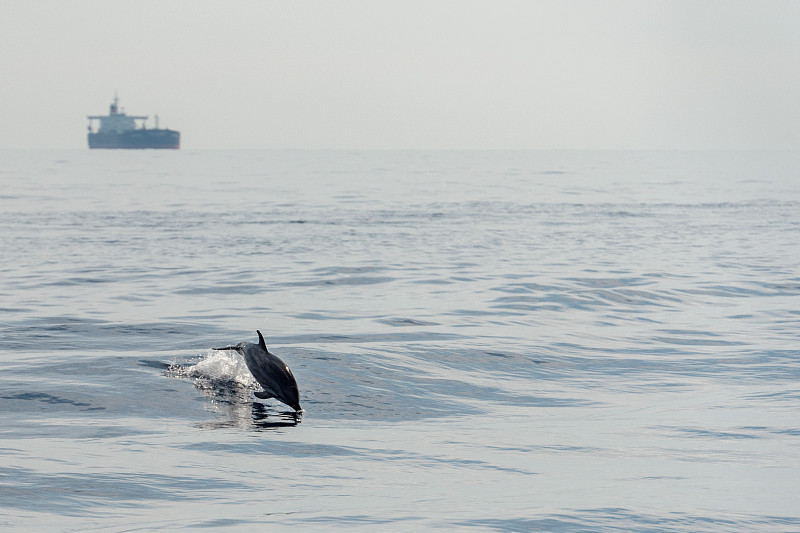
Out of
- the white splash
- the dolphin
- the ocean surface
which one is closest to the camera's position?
the ocean surface

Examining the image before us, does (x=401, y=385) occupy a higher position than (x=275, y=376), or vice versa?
(x=275, y=376)

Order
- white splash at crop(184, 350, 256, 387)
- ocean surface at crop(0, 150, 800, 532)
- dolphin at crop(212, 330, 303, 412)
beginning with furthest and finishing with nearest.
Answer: white splash at crop(184, 350, 256, 387) → dolphin at crop(212, 330, 303, 412) → ocean surface at crop(0, 150, 800, 532)

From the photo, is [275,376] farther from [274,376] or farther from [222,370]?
[222,370]

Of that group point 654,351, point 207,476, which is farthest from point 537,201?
point 207,476

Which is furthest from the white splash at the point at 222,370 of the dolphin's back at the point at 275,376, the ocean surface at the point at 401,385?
the dolphin's back at the point at 275,376

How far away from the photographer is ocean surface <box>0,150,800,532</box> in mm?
8664

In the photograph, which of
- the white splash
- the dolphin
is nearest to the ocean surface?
the white splash

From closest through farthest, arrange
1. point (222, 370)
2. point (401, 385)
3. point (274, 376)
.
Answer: point (274, 376) → point (401, 385) → point (222, 370)

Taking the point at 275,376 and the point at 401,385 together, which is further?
the point at 401,385

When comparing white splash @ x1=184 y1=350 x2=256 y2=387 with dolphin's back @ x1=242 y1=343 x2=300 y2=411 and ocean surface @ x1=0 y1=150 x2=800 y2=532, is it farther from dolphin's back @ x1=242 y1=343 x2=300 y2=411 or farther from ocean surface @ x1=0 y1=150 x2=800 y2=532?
dolphin's back @ x1=242 y1=343 x2=300 y2=411

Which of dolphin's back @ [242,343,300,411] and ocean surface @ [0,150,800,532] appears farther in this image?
dolphin's back @ [242,343,300,411]

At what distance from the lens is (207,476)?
935 cm

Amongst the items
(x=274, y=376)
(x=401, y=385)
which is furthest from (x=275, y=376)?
(x=401, y=385)

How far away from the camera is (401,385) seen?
1427 cm
